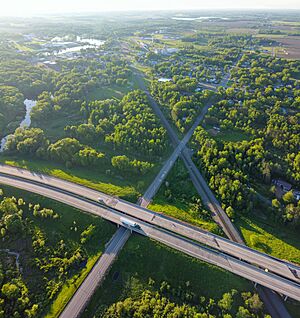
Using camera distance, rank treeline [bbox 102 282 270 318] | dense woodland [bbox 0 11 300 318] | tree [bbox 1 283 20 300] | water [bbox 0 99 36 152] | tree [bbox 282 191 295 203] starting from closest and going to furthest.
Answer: treeline [bbox 102 282 270 318]
tree [bbox 1 283 20 300]
dense woodland [bbox 0 11 300 318]
tree [bbox 282 191 295 203]
water [bbox 0 99 36 152]

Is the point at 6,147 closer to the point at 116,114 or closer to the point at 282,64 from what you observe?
the point at 116,114

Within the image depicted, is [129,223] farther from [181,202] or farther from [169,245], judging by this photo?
[181,202]

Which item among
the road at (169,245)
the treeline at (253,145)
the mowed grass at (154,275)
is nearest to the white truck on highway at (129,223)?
the road at (169,245)

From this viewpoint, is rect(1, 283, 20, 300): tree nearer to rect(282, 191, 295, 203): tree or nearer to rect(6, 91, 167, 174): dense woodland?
rect(6, 91, 167, 174): dense woodland

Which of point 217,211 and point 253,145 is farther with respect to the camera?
point 253,145

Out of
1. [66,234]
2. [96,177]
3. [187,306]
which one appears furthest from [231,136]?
[66,234]

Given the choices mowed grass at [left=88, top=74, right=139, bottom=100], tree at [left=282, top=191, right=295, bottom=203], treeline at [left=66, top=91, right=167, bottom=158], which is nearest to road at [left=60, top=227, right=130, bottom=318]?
treeline at [left=66, top=91, right=167, bottom=158]
